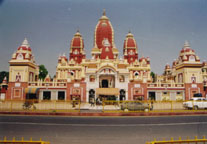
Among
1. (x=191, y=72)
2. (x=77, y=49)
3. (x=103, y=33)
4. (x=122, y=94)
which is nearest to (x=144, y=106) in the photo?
(x=122, y=94)

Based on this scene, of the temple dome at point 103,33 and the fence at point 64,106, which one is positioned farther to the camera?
the temple dome at point 103,33

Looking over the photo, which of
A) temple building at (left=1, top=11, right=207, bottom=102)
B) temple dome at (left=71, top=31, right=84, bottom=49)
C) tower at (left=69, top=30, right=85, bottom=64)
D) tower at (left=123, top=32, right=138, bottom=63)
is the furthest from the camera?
temple dome at (left=71, top=31, right=84, bottom=49)

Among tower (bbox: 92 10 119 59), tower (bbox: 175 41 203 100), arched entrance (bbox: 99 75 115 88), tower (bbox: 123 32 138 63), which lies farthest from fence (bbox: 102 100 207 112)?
tower (bbox: 123 32 138 63)

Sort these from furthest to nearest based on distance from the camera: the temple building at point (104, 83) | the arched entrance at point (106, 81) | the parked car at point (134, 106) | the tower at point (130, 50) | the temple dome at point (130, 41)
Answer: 1. the temple dome at point (130, 41)
2. the tower at point (130, 50)
3. the arched entrance at point (106, 81)
4. the temple building at point (104, 83)
5. the parked car at point (134, 106)

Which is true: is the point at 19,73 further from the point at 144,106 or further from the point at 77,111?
the point at 144,106

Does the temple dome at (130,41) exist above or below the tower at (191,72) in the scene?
above

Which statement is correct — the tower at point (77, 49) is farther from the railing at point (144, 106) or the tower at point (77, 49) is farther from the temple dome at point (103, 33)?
the railing at point (144, 106)

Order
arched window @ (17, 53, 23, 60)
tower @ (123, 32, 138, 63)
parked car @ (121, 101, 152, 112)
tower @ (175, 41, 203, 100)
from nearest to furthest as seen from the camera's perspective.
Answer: parked car @ (121, 101, 152, 112)
tower @ (175, 41, 203, 100)
arched window @ (17, 53, 23, 60)
tower @ (123, 32, 138, 63)

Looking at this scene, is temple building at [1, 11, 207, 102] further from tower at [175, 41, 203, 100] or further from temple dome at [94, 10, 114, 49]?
temple dome at [94, 10, 114, 49]

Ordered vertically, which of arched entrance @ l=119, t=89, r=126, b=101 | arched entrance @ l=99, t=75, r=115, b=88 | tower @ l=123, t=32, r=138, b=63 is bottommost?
arched entrance @ l=119, t=89, r=126, b=101

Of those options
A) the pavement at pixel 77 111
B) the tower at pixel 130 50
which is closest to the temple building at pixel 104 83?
the tower at pixel 130 50

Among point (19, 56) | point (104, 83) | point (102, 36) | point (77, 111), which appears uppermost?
point (102, 36)

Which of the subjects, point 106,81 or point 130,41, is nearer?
point 106,81

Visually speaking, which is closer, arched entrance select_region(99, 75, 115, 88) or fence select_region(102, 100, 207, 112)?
fence select_region(102, 100, 207, 112)
